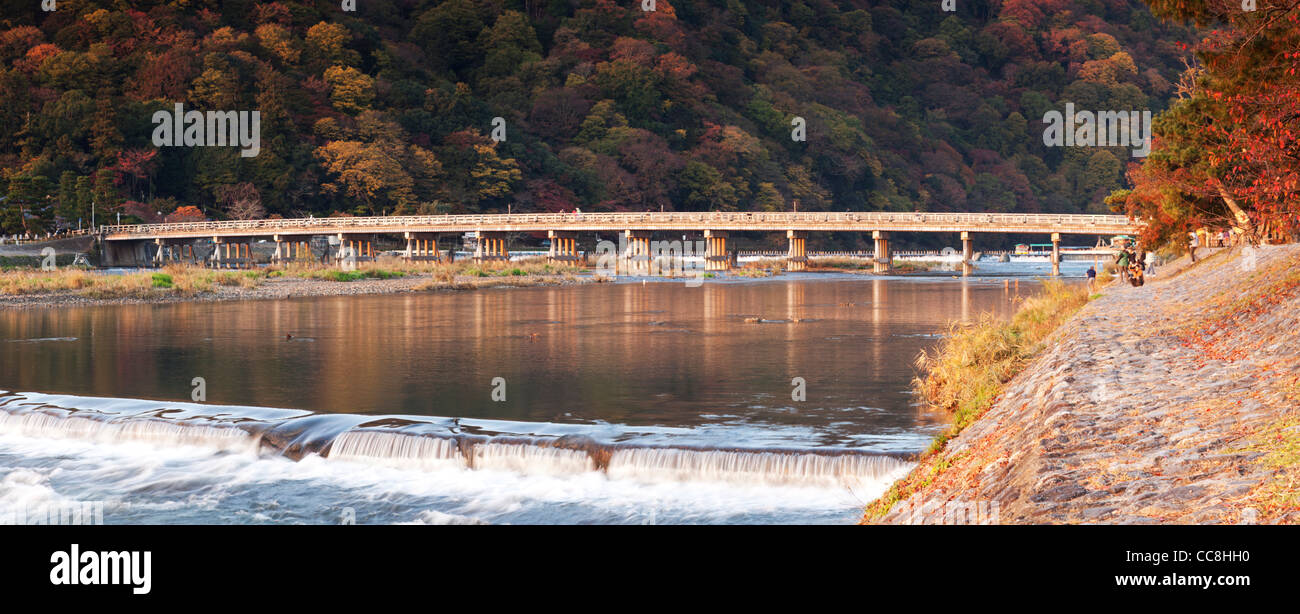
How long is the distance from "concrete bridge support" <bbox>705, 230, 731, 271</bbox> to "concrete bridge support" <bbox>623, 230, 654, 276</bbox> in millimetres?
5425

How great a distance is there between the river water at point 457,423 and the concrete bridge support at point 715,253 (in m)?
58.6

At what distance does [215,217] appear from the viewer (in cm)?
10562

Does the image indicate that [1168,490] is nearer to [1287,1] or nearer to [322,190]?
[1287,1]

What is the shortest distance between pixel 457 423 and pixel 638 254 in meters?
84.2

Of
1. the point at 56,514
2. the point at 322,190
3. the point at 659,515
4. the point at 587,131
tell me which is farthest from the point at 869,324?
the point at 587,131

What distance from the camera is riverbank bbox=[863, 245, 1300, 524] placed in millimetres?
8109

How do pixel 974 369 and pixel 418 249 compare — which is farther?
pixel 418 249

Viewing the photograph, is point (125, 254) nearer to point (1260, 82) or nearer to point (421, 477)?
point (421, 477)

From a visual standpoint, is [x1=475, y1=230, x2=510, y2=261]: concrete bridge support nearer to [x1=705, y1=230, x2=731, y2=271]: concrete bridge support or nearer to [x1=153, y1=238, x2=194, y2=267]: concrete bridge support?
[x1=705, y1=230, x2=731, y2=271]: concrete bridge support

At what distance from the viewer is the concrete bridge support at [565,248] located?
9986 centimetres

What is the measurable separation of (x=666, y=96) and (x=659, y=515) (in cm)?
13566

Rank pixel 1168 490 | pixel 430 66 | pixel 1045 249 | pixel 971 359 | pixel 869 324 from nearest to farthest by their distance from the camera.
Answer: pixel 1168 490 → pixel 971 359 → pixel 869 324 → pixel 430 66 → pixel 1045 249

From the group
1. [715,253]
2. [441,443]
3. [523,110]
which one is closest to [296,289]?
[715,253]

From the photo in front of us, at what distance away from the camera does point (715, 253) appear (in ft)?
322
